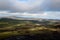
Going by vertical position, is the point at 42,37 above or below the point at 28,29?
below

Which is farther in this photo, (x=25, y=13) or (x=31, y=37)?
(x=25, y=13)

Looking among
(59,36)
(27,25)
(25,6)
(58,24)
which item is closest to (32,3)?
(25,6)

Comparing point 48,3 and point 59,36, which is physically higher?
point 48,3

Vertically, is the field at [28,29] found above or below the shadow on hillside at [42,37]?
above

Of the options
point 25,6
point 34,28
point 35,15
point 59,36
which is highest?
point 25,6

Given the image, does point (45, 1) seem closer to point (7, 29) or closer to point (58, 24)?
point (58, 24)

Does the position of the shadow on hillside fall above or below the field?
below
